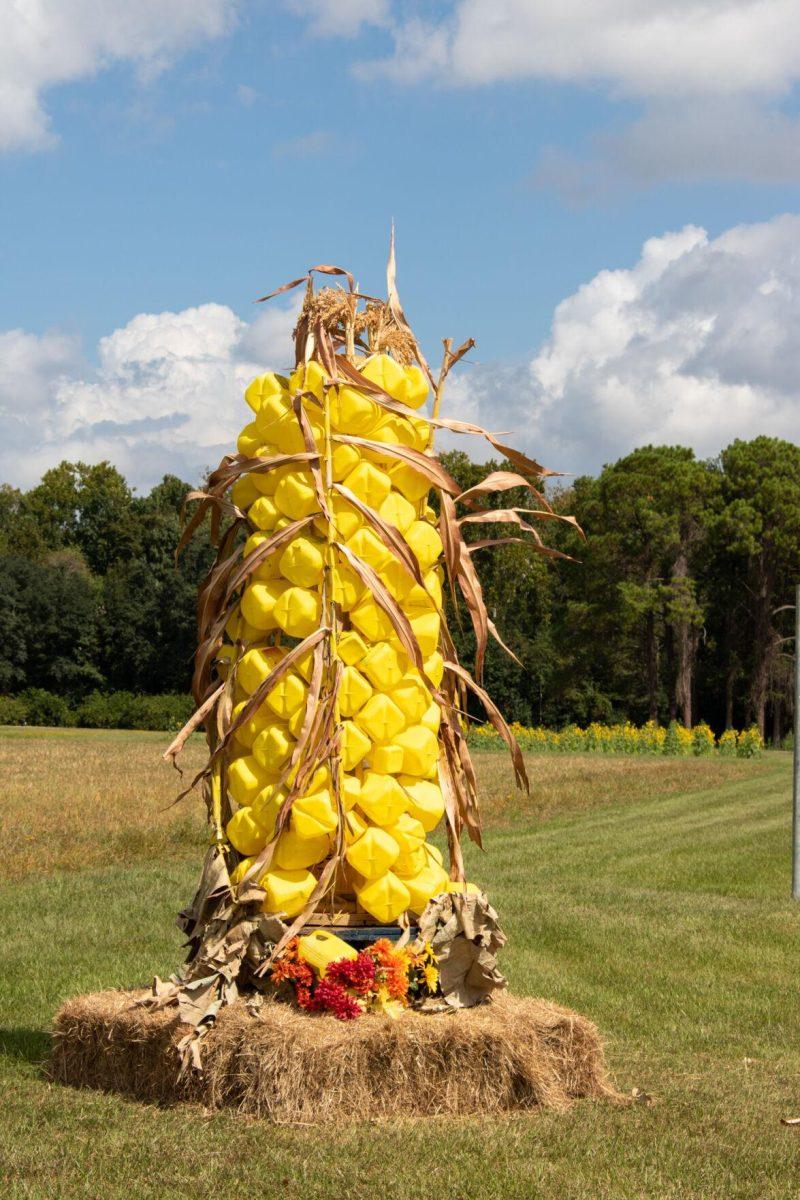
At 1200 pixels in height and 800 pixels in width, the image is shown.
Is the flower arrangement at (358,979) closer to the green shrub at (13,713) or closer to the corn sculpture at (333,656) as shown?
the corn sculpture at (333,656)

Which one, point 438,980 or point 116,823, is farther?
point 116,823

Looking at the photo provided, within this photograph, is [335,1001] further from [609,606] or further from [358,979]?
[609,606]

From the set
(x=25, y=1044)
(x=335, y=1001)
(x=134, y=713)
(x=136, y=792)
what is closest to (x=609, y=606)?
(x=134, y=713)

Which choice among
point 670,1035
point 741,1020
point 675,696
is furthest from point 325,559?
point 675,696

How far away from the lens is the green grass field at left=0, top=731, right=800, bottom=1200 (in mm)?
4566

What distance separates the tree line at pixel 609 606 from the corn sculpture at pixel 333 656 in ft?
146

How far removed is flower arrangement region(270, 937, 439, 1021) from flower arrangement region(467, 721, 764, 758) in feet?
126

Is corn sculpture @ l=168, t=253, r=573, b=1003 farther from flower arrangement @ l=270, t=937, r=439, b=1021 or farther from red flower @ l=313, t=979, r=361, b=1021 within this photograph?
red flower @ l=313, t=979, r=361, b=1021

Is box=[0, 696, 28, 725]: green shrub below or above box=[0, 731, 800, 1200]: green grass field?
above

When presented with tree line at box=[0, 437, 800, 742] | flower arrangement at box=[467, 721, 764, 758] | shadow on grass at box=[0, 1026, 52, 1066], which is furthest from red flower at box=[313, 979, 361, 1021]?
tree line at box=[0, 437, 800, 742]

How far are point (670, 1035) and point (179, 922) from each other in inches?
120

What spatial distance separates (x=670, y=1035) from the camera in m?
7.51

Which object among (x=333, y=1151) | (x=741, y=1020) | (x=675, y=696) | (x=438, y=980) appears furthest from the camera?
(x=675, y=696)

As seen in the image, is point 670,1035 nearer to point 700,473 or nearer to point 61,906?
point 61,906
